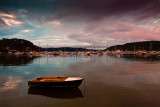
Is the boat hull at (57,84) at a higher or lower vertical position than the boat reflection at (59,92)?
higher

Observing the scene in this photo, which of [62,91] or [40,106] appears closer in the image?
[40,106]

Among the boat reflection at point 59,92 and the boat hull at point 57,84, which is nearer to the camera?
the boat reflection at point 59,92

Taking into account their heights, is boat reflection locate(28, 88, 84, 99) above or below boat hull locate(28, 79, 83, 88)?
below

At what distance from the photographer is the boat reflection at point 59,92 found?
16.7m

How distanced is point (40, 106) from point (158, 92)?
54.7 feet

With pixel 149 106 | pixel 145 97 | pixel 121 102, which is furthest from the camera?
pixel 145 97

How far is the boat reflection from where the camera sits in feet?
54.6

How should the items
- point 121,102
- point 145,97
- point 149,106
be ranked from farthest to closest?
1. point 145,97
2. point 121,102
3. point 149,106

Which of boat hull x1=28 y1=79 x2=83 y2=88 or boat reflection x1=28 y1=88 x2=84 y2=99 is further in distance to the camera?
boat hull x1=28 y1=79 x2=83 y2=88

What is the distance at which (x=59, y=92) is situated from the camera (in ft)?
59.1

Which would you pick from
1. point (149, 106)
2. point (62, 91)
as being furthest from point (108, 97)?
point (62, 91)

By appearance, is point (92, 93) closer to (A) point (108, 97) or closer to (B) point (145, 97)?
(A) point (108, 97)

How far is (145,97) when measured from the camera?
1634cm

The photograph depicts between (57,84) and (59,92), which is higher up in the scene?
(57,84)
